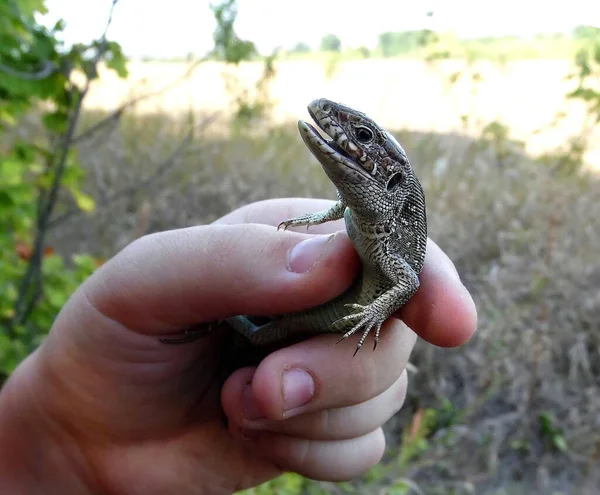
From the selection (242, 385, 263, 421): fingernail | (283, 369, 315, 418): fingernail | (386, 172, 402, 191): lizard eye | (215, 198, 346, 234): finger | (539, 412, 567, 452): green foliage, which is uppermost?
(386, 172, 402, 191): lizard eye

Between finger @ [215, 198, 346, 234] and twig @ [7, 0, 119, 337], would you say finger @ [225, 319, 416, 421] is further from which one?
twig @ [7, 0, 119, 337]

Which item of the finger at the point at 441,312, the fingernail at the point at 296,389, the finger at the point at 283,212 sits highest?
the finger at the point at 283,212

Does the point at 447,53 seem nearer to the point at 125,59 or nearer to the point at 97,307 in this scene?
the point at 125,59

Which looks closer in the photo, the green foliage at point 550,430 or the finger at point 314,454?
the finger at point 314,454

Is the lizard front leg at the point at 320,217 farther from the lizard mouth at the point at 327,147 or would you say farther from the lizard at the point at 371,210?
the lizard mouth at the point at 327,147

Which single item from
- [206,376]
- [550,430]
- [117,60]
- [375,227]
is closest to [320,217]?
[375,227]

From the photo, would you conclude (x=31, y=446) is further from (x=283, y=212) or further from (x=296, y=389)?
(x=283, y=212)

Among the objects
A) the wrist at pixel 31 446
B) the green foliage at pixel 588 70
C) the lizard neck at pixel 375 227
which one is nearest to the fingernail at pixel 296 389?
the lizard neck at pixel 375 227

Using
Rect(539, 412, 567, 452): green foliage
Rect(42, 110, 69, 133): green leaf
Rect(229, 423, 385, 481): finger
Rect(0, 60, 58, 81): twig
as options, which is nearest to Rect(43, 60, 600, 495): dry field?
Rect(539, 412, 567, 452): green foliage
